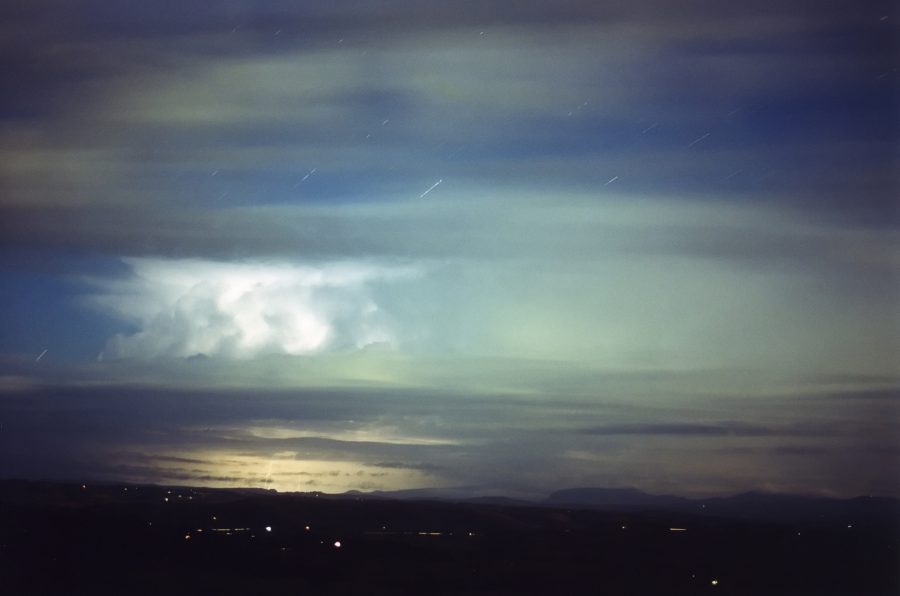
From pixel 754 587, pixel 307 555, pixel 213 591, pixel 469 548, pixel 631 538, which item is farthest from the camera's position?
pixel 631 538

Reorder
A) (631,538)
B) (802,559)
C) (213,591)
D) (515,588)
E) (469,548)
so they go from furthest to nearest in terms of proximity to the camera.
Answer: (631,538) → (469,548) → (802,559) → (515,588) → (213,591)

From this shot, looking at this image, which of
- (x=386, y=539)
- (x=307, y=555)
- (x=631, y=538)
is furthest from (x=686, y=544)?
(x=307, y=555)

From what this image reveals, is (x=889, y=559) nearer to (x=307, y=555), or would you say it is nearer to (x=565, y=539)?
(x=565, y=539)

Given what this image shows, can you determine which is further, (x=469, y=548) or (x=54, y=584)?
(x=469, y=548)

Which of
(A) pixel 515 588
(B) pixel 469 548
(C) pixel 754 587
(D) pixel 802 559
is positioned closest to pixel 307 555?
(B) pixel 469 548

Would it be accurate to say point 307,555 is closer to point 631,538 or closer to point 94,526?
point 94,526

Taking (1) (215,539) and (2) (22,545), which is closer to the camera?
(2) (22,545)

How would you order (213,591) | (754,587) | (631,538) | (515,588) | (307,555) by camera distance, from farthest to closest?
(631,538), (307,555), (754,587), (515,588), (213,591)

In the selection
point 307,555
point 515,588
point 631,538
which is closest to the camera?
point 515,588
